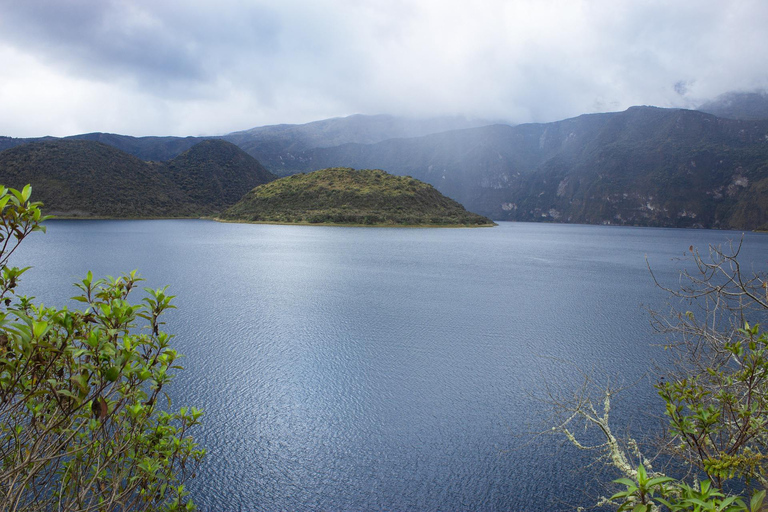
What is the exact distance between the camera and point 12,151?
320 ft

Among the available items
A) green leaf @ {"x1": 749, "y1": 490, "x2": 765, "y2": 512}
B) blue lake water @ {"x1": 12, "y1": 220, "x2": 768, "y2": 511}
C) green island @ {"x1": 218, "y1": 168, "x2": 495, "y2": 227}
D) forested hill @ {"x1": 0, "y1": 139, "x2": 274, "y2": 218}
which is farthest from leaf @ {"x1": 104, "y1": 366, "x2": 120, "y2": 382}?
forested hill @ {"x1": 0, "y1": 139, "x2": 274, "y2": 218}

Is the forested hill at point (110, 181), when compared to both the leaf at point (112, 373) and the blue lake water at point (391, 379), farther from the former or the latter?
the leaf at point (112, 373)

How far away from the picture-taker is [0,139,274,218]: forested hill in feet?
297

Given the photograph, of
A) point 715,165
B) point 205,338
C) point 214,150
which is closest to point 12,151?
point 214,150

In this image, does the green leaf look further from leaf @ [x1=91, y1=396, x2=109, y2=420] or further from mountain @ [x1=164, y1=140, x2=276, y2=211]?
mountain @ [x1=164, y1=140, x2=276, y2=211]

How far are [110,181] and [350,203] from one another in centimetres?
6129

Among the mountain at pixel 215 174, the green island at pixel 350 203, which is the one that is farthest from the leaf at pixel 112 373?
the mountain at pixel 215 174

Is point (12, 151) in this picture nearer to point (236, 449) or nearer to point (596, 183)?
point (236, 449)

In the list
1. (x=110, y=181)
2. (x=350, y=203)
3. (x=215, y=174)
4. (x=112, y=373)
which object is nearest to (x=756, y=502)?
(x=112, y=373)

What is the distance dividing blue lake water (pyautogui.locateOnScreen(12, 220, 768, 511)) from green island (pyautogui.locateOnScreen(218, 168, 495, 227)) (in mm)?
60122

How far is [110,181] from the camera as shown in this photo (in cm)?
10138

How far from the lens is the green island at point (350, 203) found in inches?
3366

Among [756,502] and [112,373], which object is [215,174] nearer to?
[112,373]

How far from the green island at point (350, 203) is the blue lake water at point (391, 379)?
6012 cm
